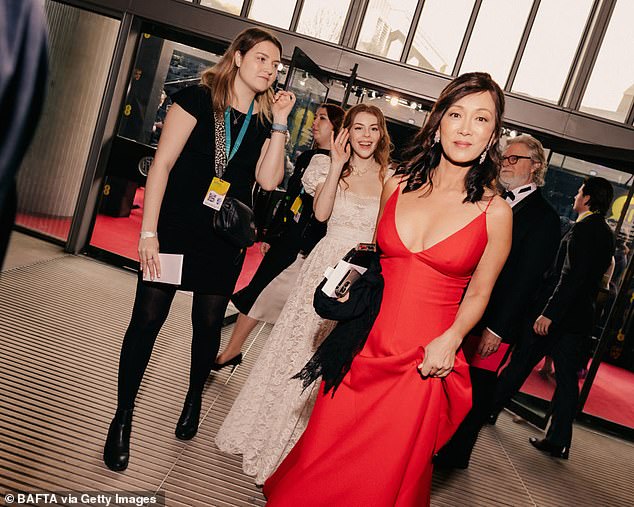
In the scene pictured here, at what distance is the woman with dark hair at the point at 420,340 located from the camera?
1911 millimetres

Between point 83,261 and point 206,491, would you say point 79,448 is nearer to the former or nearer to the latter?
point 206,491

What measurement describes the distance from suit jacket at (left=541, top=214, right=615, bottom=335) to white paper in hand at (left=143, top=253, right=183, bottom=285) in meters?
3.07

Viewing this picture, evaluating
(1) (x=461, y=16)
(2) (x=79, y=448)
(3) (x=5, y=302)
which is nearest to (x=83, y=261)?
(3) (x=5, y=302)

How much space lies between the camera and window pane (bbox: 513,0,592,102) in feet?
18.2

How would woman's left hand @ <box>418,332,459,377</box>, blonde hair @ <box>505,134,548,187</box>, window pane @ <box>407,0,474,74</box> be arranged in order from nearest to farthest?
woman's left hand @ <box>418,332,459,377</box>
blonde hair @ <box>505,134,548,187</box>
window pane @ <box>407,0,474,74</box>

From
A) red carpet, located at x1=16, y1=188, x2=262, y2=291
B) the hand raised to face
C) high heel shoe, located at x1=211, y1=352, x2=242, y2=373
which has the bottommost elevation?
high heel shoe, located at x1=211, y1=352, x2=242, y2=373

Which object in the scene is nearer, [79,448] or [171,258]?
[171,258]

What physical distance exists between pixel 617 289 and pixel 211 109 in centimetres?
465

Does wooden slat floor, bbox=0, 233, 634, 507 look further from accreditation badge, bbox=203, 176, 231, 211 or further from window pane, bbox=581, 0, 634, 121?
window pane, bbox=581, 0, 634, 121

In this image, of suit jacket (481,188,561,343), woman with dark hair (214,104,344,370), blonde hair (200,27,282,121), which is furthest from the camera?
→ woman with dark hair (214,104,344,370)

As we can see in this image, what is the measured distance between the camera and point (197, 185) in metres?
2.51

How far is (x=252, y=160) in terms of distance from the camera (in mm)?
2654

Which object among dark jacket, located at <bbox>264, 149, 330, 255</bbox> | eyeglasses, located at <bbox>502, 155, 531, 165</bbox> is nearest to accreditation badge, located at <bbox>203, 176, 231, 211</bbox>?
dark jacket, located at <bbox>264, 149, 330, 255</bbox>

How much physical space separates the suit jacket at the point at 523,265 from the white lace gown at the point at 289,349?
90 centimetres
